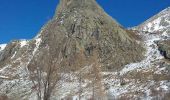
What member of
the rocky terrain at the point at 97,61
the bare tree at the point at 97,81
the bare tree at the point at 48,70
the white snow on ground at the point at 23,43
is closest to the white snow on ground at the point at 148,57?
the rocky terrain at the point at 97,61

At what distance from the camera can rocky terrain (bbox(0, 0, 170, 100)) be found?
266ft

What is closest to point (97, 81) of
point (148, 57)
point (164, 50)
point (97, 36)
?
point (148, 57)

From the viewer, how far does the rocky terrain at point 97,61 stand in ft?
266

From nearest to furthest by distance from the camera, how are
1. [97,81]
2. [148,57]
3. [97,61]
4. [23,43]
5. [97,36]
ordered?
[97,81]
[97,61]
[148,57]
[97,36]
[23,43]

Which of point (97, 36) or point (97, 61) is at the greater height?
point (97, 36)

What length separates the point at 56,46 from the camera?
32219mm

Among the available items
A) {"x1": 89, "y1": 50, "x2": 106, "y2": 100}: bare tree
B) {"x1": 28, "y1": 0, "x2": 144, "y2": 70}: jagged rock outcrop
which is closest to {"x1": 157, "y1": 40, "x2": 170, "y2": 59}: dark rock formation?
{"x1": 28, "y1": 0, "x2": 144, "y2": 70}: jagged rock outcrop

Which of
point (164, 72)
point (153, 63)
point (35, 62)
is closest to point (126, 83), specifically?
point (164, 72)

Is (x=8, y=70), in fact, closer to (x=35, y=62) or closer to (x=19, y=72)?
(x=19, y=72)

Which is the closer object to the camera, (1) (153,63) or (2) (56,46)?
(2) (56,46)

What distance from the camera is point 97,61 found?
78.6m

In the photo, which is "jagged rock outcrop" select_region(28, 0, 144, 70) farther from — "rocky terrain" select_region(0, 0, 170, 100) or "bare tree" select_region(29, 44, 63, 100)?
"bare tree" select_region(29, 44, 63, 100)

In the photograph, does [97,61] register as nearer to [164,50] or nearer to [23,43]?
[164,50]

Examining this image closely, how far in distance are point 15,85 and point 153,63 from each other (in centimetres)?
3577
